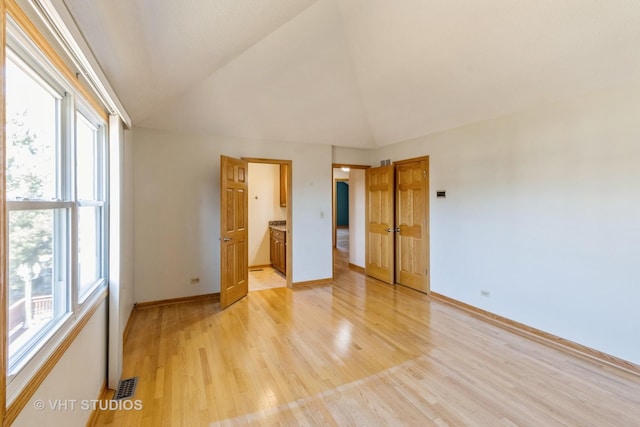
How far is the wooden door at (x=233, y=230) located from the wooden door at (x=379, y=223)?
94.0 inches

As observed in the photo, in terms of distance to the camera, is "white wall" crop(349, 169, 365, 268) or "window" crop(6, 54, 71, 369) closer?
"window" crop(6, 54, 71, 369)

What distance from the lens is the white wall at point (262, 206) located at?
20.0ft

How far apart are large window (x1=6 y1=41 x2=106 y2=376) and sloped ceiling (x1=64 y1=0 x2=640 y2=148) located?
0.37 metres

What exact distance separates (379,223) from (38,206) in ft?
15.1

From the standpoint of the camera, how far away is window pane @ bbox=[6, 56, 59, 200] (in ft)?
3.41

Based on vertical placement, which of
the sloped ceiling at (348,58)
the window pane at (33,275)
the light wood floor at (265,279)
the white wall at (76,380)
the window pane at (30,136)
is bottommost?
the light wood floor at (265,279)

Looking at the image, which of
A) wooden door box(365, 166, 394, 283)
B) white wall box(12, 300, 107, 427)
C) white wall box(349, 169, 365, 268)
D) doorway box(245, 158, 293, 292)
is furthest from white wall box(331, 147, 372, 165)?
white wall box(12, 300, 107, 427)

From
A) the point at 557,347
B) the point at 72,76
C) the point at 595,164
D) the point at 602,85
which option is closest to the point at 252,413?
the point at 72,76

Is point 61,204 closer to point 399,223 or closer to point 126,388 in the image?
point 126,388

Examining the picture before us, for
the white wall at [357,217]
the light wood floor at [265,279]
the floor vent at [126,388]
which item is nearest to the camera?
the floor vent at [126,388]

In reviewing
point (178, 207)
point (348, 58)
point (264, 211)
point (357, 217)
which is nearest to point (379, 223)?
point (357, 217)

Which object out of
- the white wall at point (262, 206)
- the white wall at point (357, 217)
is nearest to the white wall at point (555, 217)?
the white wall at point (357, 217)

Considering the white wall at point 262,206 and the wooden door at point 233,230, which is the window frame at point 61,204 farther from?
the white wall at point 262,206

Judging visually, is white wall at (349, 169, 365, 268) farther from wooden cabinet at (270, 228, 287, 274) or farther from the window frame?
the window frame
